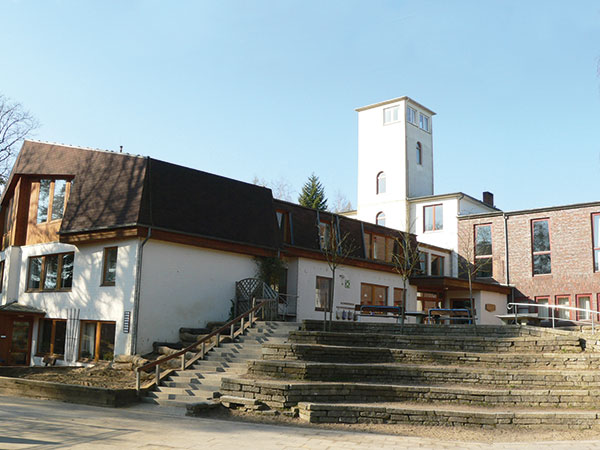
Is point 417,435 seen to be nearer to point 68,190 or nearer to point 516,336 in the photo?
point 516,336

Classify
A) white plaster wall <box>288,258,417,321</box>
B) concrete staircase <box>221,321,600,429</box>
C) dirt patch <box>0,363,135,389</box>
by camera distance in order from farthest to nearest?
white plaster wall <box>288,258,417,321</box>, dirt patch <box>0,363,135,389</box>, concrete staircase <box>221,321,600,429</box>

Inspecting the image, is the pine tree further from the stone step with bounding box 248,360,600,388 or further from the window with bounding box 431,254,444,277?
the stone step with bounding box 248,360,600,388

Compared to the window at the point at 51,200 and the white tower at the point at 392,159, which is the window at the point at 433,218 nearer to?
the white tower at the point at 392,159

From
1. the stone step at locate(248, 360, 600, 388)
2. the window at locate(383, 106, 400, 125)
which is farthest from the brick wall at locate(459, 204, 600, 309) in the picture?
the stone step at locate(248, 360, 600, 388)

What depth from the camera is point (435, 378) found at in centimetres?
1269

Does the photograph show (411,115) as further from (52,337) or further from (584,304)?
(52,337)

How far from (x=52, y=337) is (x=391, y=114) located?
2432 cm

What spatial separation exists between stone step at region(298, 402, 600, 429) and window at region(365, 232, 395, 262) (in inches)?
562

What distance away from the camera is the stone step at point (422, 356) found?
42.7ft

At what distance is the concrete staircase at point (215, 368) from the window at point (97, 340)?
381 cm

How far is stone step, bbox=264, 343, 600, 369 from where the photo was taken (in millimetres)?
13008

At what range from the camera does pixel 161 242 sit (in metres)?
17.3

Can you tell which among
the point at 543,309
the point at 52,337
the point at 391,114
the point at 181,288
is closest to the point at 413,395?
the point at 181,288

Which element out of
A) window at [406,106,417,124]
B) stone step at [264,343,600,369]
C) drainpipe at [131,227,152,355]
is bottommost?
stone step at [264,343,600,369]
